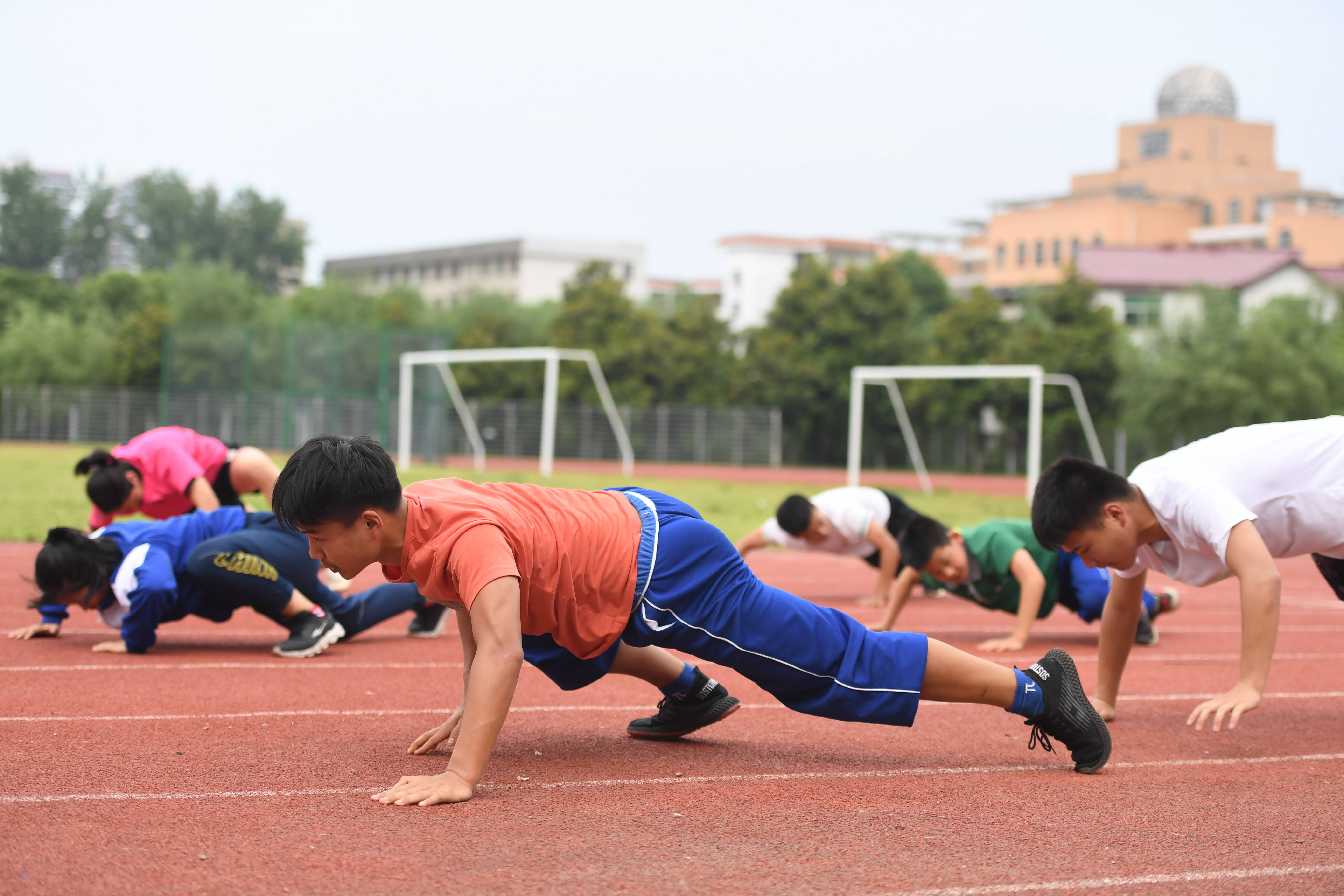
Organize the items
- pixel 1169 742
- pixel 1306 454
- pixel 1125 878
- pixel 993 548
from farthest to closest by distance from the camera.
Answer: pixel 993 548, pixel 1169 742, pixel 1306 454, pixel 1125 878

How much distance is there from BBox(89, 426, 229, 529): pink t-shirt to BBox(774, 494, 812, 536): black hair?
10.6 ft

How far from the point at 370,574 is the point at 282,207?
221 ft

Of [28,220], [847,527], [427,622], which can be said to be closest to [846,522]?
[847,527]

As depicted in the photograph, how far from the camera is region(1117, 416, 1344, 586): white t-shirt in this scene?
3.75m

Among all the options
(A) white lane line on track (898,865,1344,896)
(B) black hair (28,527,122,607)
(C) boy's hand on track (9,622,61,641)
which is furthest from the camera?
A: (C) boy's hand on track (9,622,61,641)

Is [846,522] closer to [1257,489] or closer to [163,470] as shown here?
[1257,489]

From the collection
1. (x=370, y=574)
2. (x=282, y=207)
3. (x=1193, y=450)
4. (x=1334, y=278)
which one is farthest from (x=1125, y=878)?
(x=282, y=207)

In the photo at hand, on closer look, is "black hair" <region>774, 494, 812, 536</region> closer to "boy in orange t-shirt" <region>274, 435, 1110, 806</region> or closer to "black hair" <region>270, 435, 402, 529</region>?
"boy in orange t-shirt" <region>274, 435, 1110, 806</region>

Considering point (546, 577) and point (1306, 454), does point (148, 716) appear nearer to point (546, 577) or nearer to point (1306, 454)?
point (546, 577)

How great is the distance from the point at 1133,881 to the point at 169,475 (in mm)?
5306

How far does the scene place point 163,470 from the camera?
6.45 metres

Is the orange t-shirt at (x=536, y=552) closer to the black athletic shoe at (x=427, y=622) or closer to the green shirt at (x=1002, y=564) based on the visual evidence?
the black athletic shoe at (x=427, y=622)

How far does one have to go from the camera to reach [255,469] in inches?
267

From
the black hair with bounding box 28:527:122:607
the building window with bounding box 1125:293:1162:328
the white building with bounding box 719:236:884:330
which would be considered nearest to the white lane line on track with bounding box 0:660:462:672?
the black hair with bounding box 28:527:122:607
